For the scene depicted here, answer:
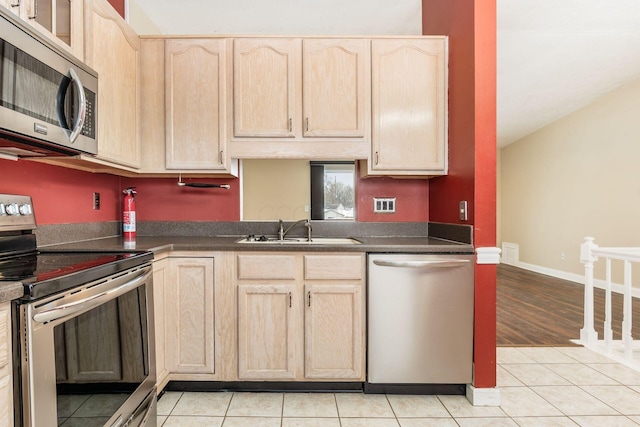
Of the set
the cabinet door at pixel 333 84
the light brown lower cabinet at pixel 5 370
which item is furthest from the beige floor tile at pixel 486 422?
the light brown lower cabinet at pixel 5 370

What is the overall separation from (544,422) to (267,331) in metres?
1.54

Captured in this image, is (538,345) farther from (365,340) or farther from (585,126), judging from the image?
(585,126)

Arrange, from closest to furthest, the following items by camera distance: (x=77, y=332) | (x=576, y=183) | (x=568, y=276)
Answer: (x=77, y=332), (x=576, y=183), (x=568, y=276)

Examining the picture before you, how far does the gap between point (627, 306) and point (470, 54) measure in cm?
233

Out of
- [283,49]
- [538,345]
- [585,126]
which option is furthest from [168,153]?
[585,126]

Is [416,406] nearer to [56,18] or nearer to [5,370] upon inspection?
[5,370]

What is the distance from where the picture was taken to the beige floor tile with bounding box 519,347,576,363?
8.06 ft

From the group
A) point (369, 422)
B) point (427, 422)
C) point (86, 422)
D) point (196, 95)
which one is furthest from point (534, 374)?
point (196, 95)

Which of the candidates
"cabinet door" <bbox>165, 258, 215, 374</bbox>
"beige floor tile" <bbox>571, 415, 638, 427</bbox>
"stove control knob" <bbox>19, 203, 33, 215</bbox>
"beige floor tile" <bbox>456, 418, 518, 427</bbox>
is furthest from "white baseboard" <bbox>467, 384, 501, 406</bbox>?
"stove control knob" <bbox>19, 203, 33, 215</bbox>

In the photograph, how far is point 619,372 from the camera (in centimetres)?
229

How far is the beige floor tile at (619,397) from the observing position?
6.13 ft

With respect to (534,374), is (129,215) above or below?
above

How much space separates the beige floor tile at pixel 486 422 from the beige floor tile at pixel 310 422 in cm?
65

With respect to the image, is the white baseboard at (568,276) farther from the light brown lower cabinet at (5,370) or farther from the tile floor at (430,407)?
the light brown lower cabinet at (5,370)
